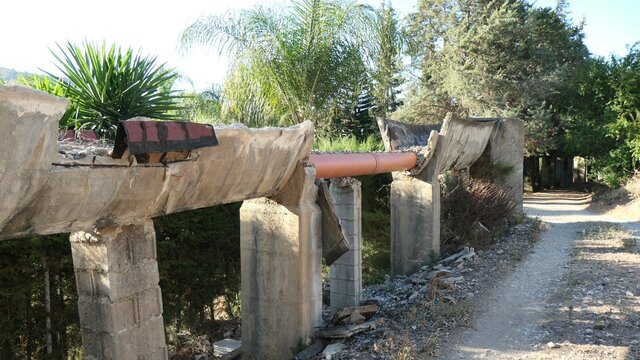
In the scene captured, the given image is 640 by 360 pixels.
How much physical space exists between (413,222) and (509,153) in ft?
17.6

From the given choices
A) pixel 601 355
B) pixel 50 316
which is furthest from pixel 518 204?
pixel 50 316

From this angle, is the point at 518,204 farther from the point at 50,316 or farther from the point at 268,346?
the point at 50,316

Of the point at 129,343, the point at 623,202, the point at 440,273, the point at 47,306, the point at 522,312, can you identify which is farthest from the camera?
the point at 623,202

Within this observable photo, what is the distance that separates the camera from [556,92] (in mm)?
20953

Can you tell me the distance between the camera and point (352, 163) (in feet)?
23.6

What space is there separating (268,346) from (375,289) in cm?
371

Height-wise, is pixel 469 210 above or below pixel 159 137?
below

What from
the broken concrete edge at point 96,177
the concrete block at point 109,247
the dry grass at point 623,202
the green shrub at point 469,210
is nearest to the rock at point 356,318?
the broken concrete edge at point 96,177

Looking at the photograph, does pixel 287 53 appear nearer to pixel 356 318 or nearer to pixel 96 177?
pixel 356 318

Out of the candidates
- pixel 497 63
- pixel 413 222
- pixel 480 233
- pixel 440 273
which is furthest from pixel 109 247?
pixel 497 63

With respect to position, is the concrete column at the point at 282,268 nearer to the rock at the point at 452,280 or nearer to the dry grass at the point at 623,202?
the rock at the point at 452,280

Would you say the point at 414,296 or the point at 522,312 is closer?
the point at 522,312

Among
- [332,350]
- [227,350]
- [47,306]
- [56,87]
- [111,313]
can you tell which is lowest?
[227,350]

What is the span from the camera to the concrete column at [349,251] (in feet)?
26.9
